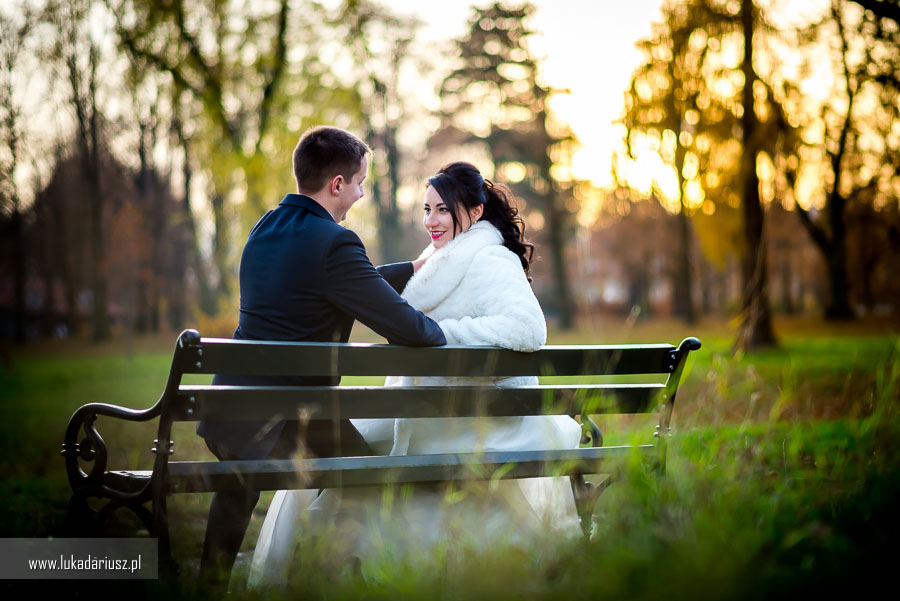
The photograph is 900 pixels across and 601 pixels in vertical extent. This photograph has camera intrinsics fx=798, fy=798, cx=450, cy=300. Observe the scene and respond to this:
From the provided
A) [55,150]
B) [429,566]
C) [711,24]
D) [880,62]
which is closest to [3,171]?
[55,150]

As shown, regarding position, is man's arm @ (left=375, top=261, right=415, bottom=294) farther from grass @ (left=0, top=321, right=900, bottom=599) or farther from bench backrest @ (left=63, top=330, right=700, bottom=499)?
grass @ (left=0, top=321, right=900, bottom=599)

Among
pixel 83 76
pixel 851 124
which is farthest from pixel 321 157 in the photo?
pixel 851 124

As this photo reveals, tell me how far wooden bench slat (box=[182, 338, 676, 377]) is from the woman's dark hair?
2.30 feet

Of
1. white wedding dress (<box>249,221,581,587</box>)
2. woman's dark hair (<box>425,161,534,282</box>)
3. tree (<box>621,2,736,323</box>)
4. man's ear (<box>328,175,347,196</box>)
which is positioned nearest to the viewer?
white wedding dress (<box>249,221,581,587</box>)

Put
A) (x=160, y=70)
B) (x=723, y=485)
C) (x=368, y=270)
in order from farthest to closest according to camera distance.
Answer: (x=160, y=70) < (x=368, y=270) < (x=723, y=485)

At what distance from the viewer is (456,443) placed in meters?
3.24

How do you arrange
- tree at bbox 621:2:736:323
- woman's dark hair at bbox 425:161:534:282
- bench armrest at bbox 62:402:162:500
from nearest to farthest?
bench armrest at bbox 62:402:162:500 < woman's dark hair at bbox 425:161:534:282 < tree at bbox 621:2:736:323

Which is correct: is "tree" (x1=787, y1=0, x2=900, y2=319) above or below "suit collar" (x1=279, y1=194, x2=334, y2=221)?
above

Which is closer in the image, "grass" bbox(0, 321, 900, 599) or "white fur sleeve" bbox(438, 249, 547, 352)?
"grass" bbox(0, 321, 900, 599)

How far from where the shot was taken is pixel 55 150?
73.5ft

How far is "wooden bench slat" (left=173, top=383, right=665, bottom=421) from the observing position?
270cm

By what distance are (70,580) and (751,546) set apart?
2485 mm

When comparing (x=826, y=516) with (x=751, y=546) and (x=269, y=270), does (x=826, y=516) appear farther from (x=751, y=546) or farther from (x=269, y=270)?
(x=269, y=270)

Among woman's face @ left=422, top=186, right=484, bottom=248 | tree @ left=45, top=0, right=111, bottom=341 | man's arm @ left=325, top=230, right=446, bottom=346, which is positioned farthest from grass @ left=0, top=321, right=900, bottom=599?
tree @ left=45, top=0, right=111, bottom=341
